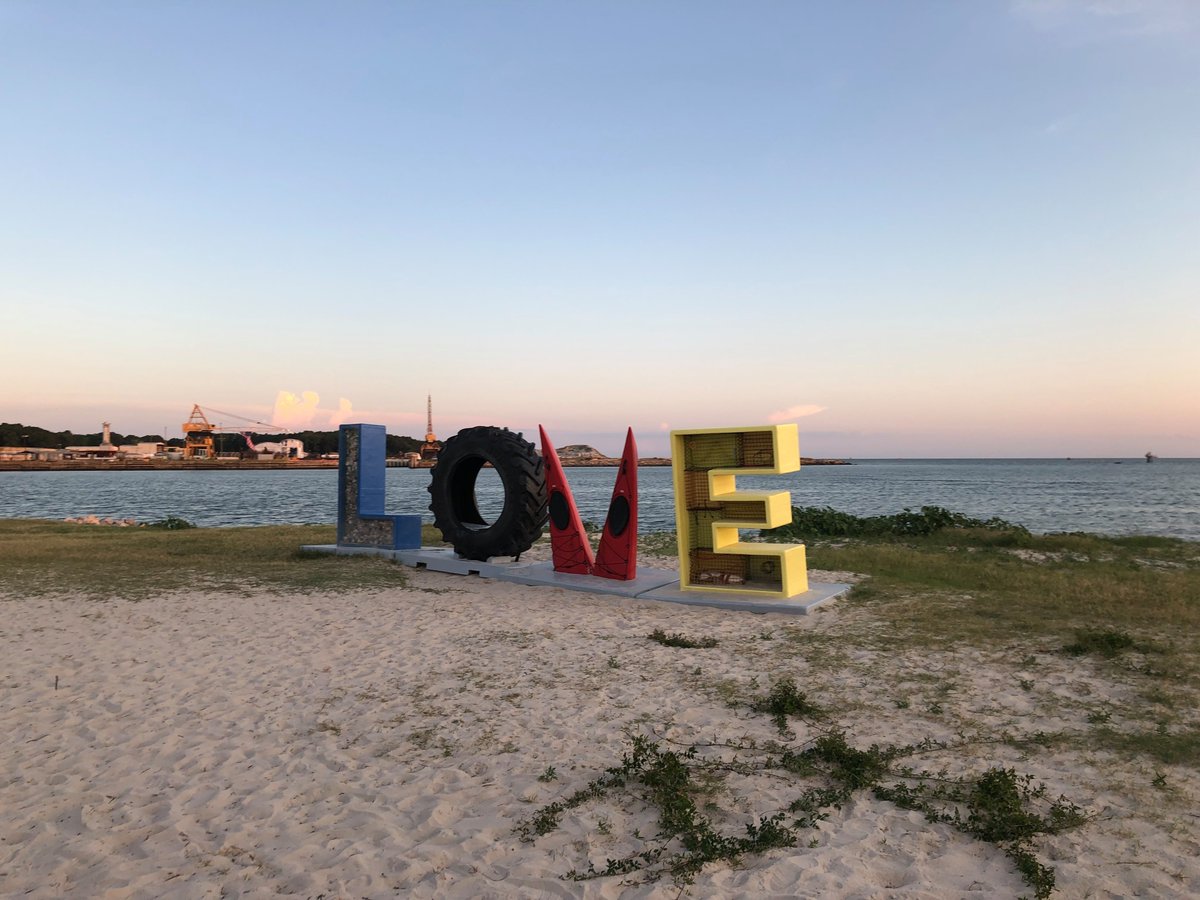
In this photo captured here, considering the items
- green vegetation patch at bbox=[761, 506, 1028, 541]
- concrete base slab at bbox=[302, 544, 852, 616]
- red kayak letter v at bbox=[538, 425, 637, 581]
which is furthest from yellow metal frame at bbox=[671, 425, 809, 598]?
green vegetation patch at bbox=[761, 506, 1028, 541]

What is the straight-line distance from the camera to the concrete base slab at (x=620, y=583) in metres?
10.3

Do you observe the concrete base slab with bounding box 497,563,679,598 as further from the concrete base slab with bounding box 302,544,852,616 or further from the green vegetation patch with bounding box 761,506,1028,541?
the green vegetation patch with bounding box 761,506,1028,541

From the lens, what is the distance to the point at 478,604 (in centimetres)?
1069

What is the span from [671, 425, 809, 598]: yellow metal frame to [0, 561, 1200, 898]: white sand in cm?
135

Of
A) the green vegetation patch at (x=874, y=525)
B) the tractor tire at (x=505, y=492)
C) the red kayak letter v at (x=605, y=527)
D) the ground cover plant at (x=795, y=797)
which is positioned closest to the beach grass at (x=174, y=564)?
the tractor tire at (x=505, y=492)

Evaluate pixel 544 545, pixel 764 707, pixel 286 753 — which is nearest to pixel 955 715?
pixel 764 707

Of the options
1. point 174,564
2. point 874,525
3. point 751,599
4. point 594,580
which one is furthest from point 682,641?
point 874,525

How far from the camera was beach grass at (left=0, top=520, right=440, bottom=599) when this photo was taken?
39.2 ft

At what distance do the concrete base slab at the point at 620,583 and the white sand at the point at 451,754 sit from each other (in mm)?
762

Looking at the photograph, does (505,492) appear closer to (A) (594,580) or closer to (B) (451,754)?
(A) (594,580)

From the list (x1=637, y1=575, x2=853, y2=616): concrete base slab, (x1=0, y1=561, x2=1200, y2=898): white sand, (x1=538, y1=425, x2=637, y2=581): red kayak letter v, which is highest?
(x1=538, y1=425, x2=637, y2=581): red kayak letter v

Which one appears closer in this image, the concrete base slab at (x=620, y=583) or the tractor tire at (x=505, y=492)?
the concrete base slab at (x=620, y=583)

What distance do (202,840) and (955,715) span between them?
515 cm

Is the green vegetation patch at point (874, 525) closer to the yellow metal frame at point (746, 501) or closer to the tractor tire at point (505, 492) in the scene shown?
the yellow metal frame at point (746, 501)
